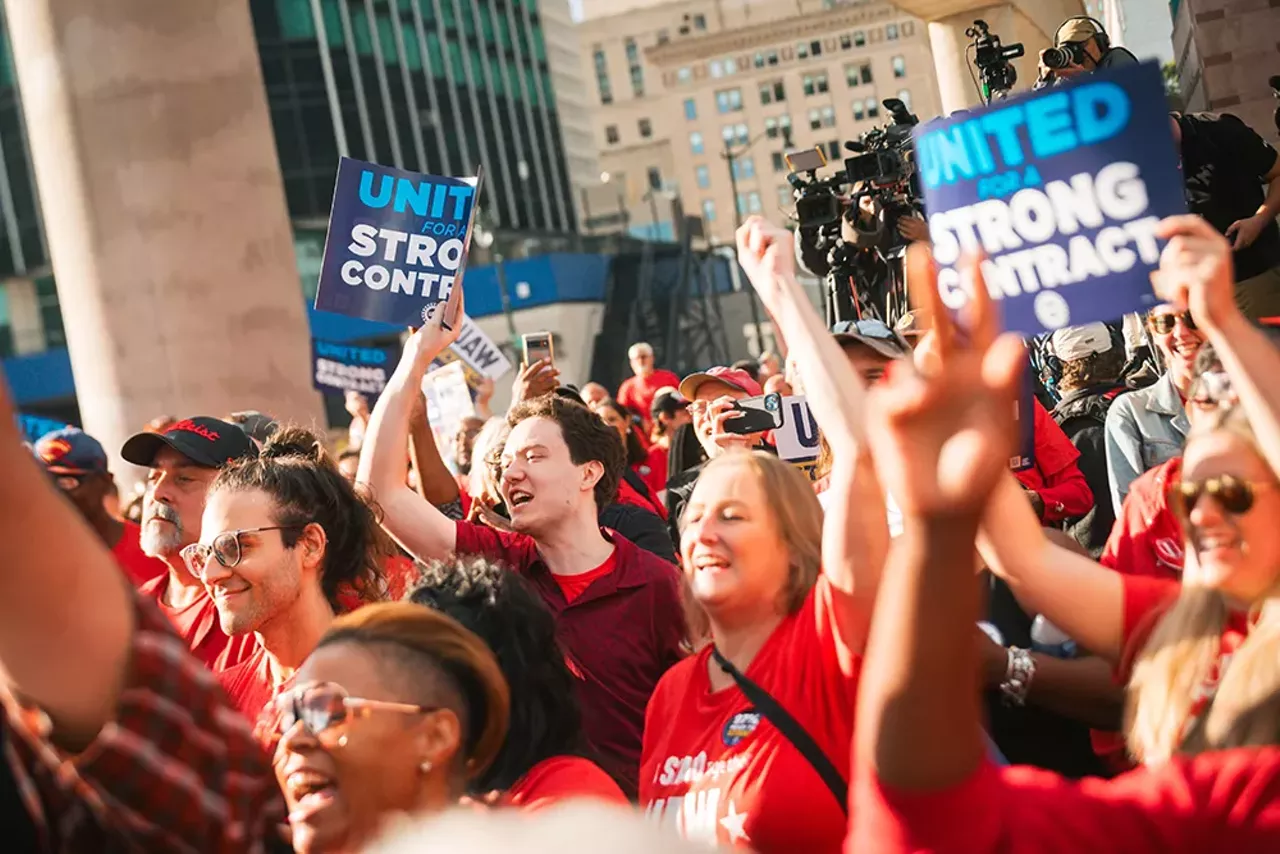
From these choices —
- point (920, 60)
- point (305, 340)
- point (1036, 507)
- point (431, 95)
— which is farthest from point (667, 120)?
point (1036, 507)

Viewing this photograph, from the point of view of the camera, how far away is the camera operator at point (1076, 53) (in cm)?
662

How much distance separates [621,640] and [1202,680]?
7.11 feet

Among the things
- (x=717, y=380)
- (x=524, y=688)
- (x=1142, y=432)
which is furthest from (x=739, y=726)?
(x=717, y=380)

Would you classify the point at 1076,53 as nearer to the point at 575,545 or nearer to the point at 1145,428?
the point at 1145,428

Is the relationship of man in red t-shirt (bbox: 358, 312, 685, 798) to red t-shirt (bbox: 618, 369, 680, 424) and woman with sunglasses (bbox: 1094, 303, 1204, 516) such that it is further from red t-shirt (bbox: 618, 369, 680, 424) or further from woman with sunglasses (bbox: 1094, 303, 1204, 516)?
red t-shirt (bbox: 618, 369, 680, 424)

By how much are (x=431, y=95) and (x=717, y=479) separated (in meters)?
57.3

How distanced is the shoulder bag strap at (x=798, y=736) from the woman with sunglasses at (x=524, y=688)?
31 cm

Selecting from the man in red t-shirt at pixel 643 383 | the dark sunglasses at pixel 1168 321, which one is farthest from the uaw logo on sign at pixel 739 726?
the man in red t-shirt at pixel 643 383

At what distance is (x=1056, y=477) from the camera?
532 cm

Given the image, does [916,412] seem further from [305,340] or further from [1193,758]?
[305,340]

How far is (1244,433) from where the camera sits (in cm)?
277

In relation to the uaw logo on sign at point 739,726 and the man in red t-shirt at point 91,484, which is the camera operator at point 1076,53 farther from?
the uaw logo on sign at point 739,726

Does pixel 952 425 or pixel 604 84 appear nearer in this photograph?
pixel 952 425

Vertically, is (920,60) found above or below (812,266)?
above
